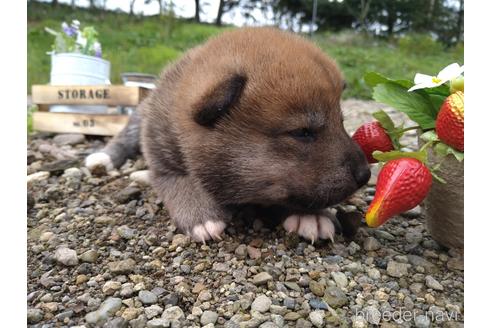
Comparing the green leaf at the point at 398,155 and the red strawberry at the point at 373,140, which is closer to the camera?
the green leaf at the point at 398,155

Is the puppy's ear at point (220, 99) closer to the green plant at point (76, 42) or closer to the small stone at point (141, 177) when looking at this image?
the small stone at point (141, 177)

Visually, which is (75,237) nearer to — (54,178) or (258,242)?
(258,242)

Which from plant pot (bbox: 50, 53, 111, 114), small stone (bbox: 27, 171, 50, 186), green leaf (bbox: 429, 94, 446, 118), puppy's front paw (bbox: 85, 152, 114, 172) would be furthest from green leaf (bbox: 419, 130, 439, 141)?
plant pot (bbox: 50, 53, 111, 114)

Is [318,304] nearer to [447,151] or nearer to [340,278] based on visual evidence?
[340,278]

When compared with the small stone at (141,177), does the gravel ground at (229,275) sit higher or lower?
lower

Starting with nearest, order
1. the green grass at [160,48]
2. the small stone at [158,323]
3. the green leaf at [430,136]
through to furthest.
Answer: the small stone at [158,323]
the green leaf at [430,136]
the green grass at [160,48]

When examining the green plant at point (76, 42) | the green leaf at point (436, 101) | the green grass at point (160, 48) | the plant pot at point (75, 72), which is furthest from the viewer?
the green grass at point (160, 48)

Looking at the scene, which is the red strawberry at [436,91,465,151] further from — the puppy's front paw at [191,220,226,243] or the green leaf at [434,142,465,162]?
the puppy's front paw at [191,220,226,243]

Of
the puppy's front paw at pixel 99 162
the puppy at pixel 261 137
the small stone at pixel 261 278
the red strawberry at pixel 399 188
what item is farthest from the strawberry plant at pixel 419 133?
the puppy's front paw at pixel 99 162
